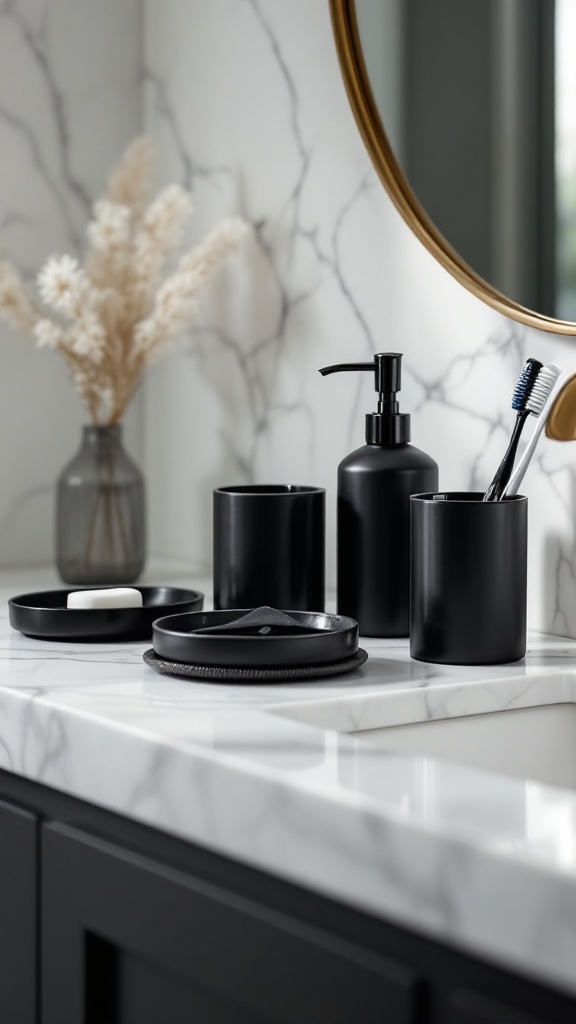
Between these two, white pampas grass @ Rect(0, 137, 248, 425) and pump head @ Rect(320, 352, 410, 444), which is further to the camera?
white pampas grass @ Rect(0, 137, 248, 425)

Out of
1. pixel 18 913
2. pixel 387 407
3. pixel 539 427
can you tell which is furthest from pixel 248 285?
pixel 18 913

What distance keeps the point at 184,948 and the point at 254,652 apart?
0.73 feet

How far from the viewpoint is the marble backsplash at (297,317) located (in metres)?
1.12

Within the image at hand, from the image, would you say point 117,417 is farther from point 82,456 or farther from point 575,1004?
point 575,1004

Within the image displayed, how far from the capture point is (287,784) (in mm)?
603

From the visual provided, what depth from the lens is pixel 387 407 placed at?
40.9 inches

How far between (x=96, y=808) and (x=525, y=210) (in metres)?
0.60

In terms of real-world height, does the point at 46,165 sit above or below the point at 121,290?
above

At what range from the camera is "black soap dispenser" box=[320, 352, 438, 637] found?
1.01 m

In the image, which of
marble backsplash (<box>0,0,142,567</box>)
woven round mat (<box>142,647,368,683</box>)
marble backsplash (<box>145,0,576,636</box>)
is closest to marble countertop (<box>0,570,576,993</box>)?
woven round mat (<box>142,647,368,683</box>)

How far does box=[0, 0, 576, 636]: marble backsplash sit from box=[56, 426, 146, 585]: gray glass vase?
139mm

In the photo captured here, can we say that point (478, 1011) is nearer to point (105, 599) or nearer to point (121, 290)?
point (105, 599)

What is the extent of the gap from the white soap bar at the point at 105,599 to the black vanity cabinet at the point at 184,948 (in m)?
0.23

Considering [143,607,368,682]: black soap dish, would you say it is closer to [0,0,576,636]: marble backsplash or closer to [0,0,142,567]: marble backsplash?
[0,0,576,636]: marble backsplash
